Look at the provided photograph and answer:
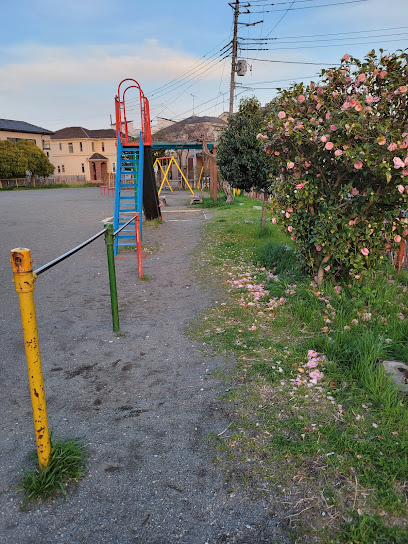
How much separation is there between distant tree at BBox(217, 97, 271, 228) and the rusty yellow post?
800 centimetres

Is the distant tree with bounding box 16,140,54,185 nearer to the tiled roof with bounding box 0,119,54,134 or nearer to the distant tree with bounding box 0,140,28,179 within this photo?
the distant tree with bounding box 0,140,28,179

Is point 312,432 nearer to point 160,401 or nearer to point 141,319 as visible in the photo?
point 160,401

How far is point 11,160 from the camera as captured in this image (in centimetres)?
4447

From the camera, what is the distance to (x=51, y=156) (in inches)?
2359

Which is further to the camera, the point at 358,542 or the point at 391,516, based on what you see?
the point at 391,516

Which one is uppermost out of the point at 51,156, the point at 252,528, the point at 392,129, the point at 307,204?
the point at 51,156

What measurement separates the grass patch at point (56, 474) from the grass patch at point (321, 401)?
0.89 metres

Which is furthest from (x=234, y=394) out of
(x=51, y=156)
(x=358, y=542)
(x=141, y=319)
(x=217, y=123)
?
(x=51, y=156)

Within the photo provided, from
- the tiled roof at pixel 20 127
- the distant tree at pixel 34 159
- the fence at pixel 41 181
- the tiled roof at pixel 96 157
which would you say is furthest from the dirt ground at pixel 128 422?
the tiled roof at pixel 20 127

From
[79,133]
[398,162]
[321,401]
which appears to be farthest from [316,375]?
[79,133]

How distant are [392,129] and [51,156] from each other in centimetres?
6319

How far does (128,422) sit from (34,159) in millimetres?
49860

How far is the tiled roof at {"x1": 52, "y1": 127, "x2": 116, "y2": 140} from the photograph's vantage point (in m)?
58.4

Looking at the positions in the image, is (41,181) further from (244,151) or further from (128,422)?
(128,422)
